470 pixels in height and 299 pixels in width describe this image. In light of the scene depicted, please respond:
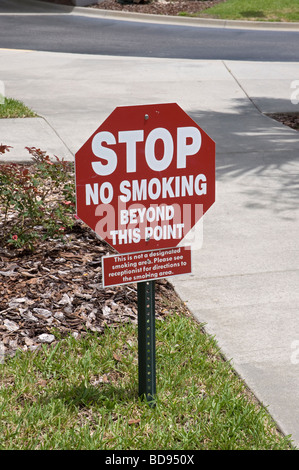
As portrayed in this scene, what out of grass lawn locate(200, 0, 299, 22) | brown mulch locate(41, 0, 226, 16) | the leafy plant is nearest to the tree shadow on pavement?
the leafy plant

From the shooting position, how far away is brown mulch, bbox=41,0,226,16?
22.4m

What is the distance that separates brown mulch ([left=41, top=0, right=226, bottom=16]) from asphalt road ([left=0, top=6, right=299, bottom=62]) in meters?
1.58

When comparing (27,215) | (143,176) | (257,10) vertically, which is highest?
(143,176)

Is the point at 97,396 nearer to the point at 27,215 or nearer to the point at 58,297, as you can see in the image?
the point at 58,297

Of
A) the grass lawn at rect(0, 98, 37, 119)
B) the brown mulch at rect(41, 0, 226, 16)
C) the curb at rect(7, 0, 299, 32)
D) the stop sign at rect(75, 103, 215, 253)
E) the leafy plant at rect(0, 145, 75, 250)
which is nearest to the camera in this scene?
the stop sign at rect(75, 103, 215, 253)

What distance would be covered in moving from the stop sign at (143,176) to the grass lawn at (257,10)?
18836 millimetres

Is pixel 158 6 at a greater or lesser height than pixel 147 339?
greater

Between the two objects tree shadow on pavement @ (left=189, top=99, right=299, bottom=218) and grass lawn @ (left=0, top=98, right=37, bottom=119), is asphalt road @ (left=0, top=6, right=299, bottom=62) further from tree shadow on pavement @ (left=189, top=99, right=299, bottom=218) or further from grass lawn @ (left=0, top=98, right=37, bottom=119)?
grass lawn @ (left=0, top=98, right=37, bottom=119)

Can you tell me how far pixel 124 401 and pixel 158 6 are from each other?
21076 millimetres

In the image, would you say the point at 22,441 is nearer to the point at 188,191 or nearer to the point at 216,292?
the point at 188,191

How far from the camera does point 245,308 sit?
4.62 meters

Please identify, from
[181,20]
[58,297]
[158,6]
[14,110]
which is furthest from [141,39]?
[58,297]

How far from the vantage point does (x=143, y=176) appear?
125 inches

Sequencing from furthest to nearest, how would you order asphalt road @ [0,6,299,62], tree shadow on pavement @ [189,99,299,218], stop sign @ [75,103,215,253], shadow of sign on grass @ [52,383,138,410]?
asphalt road @ [0,6,299,62] < tree shadow on pavement @ [189,99,299,218] < shadow of sign on grass @ [52,383,138,410] < stop sign @ [75,103,215,253]
